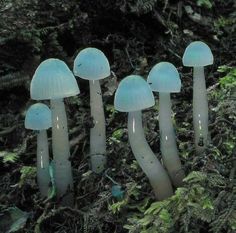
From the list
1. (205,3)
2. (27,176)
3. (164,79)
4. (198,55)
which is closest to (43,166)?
(27,176)

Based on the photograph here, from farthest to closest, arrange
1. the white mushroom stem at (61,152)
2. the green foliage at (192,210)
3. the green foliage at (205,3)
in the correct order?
1. the green foliage at (205,3)
2. the white mushroom stem at (61,152)
3. the green foliage at (192,210)

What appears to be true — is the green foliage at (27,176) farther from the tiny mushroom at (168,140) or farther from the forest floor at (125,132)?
the tiny mushroom at (168,140)

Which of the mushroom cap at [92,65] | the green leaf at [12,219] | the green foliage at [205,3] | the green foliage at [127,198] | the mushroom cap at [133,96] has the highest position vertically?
the green foliage at [205,3]

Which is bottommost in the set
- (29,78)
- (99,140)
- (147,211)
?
(147,211)

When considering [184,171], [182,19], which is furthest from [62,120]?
[182,19]

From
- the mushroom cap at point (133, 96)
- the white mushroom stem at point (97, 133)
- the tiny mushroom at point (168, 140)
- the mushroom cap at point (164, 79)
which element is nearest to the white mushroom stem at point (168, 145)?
the tiny mushroom at point (168, 140)

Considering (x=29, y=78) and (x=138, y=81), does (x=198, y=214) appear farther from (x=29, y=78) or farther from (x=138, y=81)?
(x=29, y=78)

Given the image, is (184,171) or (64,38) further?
(64,38)
